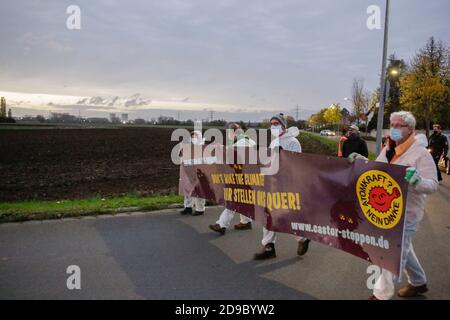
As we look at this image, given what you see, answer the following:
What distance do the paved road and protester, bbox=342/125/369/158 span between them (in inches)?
118

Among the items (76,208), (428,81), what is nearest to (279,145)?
(76,208)

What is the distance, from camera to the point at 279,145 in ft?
19.2

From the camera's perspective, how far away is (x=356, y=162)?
14.4ft

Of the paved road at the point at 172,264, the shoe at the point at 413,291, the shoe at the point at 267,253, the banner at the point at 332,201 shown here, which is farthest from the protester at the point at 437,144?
the shoe at the point at 413,291

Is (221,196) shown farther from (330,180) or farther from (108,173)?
(108,173)

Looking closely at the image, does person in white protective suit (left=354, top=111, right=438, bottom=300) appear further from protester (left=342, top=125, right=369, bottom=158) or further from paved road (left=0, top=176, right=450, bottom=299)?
protester (left=342, top=125, right=369, bottom=158)

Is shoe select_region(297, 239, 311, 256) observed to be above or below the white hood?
below

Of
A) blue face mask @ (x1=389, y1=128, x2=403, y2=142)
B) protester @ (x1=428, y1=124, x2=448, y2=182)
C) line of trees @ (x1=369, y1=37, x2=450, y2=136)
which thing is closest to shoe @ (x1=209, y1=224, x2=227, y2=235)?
blue face mask @ (x1=389, y1=128, x2=403, y2=142)

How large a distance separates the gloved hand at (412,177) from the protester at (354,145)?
641 cm

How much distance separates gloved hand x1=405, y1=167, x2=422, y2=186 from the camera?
3.79 m

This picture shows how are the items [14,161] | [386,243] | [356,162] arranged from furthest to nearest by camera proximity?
[14,161] → [356,162] → [386,243]

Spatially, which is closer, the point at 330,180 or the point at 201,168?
the point at 330,180

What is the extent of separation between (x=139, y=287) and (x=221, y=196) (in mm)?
2697
